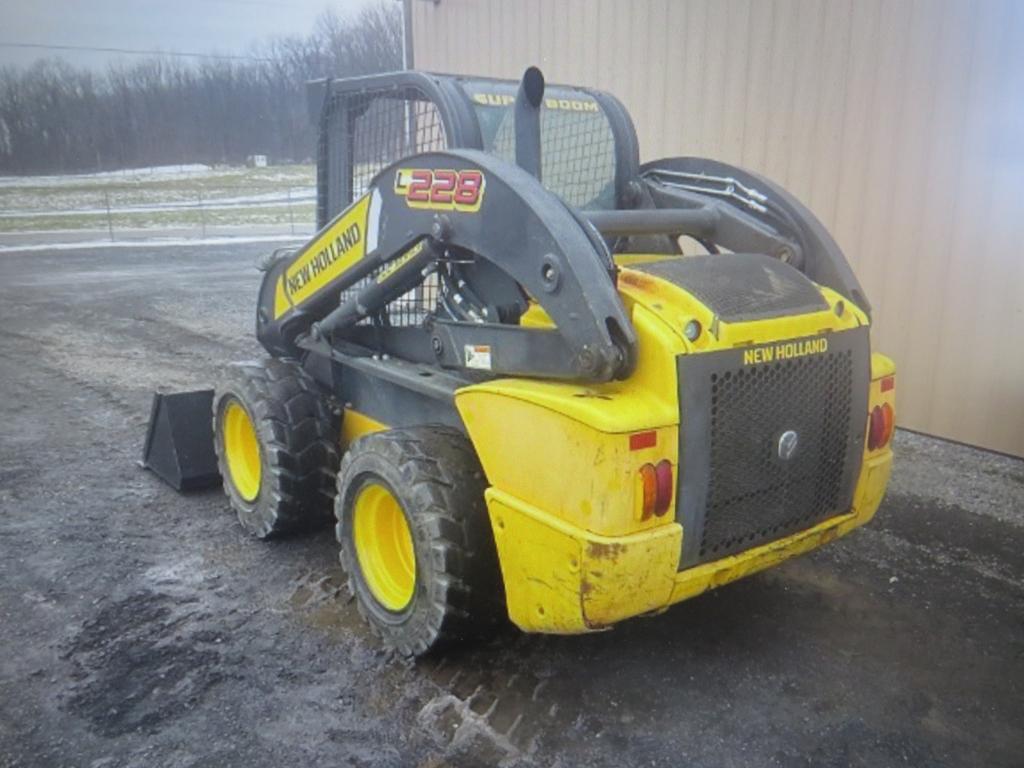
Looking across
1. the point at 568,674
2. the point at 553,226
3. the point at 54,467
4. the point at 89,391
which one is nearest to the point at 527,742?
the point at 568,674

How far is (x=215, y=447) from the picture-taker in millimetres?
4793

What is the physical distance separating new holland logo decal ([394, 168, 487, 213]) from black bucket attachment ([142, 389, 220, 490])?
7.45 ft

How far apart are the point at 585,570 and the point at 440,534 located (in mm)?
581

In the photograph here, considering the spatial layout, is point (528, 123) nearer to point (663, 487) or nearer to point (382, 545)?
point (663, 487)

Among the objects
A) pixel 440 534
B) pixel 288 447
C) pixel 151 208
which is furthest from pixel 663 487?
pixel 151 208

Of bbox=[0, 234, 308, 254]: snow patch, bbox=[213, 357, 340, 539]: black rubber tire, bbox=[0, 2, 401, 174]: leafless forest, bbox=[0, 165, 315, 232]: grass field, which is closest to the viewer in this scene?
bbox=[213, 357, 340, 539]: black rubber tire

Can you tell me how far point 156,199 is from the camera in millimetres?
21109

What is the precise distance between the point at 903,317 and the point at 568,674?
13.6 feet

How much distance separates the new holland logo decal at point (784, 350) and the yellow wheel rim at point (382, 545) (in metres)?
1.43

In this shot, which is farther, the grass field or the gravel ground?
the grass field

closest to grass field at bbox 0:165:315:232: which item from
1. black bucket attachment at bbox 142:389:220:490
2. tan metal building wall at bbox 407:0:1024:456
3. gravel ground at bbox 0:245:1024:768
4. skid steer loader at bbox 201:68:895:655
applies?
tan metal building wall at bbox 407:0:1024:456

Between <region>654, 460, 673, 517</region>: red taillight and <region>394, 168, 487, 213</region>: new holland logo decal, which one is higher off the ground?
<region>394, 168, 487, 213</region>: new holland logo decal

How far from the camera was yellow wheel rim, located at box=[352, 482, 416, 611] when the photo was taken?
11.3ft

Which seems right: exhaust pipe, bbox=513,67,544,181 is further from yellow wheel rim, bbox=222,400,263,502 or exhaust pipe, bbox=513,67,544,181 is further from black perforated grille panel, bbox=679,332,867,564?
yellow wheel rim, bbox=222,400,263,502
